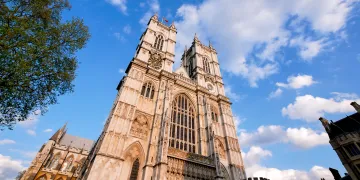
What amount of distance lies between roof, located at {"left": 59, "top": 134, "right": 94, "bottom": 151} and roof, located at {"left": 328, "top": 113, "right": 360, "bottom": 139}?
156 ft

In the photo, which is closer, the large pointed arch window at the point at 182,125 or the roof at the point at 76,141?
the large pointed arch window at the point at 182,125

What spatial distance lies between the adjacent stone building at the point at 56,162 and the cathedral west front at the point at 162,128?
0.17 metres

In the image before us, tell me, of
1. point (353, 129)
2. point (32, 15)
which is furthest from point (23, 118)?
point (353, 129)

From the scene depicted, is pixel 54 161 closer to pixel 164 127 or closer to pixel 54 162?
pixel 54 162

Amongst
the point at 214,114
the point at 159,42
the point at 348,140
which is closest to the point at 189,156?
the point at 214,114

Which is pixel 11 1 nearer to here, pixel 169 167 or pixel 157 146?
pixel 157 146

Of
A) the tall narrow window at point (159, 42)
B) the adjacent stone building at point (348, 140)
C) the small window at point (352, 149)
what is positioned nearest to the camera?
the adjacent stone building at point (348, 140)

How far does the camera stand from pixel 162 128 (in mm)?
16172

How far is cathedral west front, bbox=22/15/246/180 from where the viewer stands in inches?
548

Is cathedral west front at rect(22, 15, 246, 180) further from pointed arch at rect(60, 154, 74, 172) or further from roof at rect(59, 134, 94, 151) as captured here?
roof at rect(59, 134, 94, 151)

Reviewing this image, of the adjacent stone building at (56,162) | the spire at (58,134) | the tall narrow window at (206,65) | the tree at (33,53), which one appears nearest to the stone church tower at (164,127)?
the tall narrow window at (206,65)

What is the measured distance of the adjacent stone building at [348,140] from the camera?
647 inches

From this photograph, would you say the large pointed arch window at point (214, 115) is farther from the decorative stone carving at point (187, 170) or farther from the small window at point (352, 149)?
the small window at point (352, 149)

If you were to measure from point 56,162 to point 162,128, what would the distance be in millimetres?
30881
